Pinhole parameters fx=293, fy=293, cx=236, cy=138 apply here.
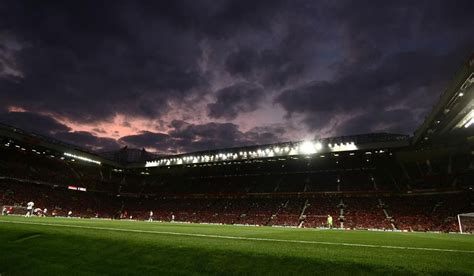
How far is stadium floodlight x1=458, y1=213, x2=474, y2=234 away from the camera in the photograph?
3112cm

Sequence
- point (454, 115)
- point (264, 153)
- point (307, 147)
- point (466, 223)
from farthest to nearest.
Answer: point (264, 153), point (307, 147), point (466, 223), point (454, 115)

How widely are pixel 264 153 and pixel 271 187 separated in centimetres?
919

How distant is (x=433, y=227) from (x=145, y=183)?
6159cm

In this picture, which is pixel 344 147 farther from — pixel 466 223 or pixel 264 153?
pixel 466 223

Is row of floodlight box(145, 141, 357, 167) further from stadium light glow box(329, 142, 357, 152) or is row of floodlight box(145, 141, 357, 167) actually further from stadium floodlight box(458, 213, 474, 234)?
stadium floodlight box(458, 213, 474, 234)

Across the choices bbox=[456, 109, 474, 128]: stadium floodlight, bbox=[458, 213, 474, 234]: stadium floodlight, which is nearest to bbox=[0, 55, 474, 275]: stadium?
bbox=[458, 213, 474, 234]: stadium floodlight

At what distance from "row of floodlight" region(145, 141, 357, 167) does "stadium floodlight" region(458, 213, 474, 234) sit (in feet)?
52.9

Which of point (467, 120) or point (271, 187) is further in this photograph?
point (271, 187)

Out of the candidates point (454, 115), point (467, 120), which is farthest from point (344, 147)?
point (467, 120)

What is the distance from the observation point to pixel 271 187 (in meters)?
57.8

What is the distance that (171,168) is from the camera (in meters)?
68.8

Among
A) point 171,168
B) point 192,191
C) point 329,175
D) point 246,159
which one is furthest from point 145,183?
point 329,175

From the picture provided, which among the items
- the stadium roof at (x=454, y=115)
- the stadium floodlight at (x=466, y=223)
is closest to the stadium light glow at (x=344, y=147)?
the stadium roof at (x=454, y=115)

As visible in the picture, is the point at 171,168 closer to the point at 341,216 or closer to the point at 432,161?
the point at 341,216
